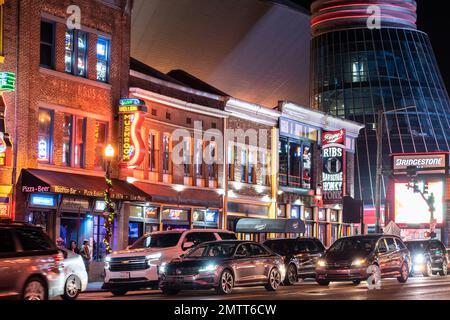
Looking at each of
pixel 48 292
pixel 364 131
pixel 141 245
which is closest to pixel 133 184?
pixel 141 245

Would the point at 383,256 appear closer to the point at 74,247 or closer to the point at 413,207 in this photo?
the point at 74,247

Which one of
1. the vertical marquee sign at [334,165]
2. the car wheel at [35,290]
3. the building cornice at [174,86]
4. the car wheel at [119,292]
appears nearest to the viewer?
the car wheel at [35,290]

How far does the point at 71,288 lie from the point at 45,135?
15859mm

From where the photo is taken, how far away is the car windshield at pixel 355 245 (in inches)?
1274

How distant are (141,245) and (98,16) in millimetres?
13968

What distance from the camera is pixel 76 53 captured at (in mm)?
40094

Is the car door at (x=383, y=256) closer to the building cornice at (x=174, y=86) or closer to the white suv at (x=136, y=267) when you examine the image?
the white suv at (x=136, y=267)

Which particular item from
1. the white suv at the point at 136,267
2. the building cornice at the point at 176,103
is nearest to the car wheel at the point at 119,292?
the white suv at the point at 136,267

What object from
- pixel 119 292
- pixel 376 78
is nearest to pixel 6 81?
pixel 119 292

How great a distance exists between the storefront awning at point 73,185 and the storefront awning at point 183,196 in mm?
1955

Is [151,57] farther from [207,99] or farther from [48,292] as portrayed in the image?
[48,292]

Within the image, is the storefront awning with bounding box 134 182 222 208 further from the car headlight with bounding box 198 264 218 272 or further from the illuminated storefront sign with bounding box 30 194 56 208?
the car headlight with bounding box 198 264 218 272

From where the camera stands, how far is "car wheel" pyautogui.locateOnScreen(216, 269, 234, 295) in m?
27.3

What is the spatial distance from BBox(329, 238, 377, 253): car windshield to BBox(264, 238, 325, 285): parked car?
7.54 feet
